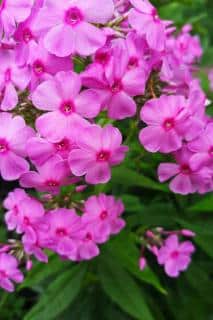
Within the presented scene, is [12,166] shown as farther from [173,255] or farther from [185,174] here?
[173,255]

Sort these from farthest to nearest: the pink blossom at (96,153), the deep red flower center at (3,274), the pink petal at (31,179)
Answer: the deep red flower center at (3,274), the pink petal at (31,179), the pink blossom at (96,153)

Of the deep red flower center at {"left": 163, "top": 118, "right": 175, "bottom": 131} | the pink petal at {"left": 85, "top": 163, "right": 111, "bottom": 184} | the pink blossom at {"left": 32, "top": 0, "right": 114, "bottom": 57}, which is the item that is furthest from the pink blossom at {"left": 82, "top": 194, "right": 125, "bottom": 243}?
the pink blossom at {"left": 32, "top": 0, "right": 114, "bottom": 57}

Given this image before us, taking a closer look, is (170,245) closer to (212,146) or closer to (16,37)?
(212,146)

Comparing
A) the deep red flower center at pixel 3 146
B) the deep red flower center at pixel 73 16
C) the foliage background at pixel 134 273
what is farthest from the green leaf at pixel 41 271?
the deep red flower center at pixel 73 16

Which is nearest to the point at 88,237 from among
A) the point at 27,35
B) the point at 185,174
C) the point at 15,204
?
the point at 15,204

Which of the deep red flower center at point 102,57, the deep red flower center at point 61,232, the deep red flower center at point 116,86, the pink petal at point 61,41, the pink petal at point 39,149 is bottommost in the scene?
the deep red flower center at point 61,232

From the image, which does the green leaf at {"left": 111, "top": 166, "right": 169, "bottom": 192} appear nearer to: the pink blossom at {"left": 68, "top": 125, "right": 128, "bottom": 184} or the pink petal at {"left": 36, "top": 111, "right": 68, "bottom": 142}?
the pink blossom at {"left": 68, "top": 125, "right": 128, "bottom": 184}

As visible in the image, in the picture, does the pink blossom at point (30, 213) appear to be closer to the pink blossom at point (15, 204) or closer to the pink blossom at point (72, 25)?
the pink blossom at point (15, 204)
